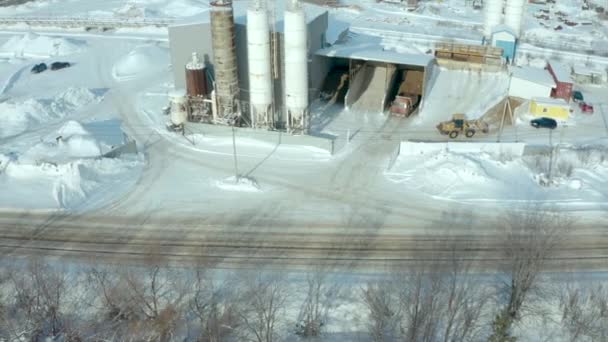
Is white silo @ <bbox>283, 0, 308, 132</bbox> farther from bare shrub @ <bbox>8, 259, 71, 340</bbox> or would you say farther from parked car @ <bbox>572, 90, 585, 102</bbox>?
parked car @ <bbox>572, 90, 585, 102</bbox>

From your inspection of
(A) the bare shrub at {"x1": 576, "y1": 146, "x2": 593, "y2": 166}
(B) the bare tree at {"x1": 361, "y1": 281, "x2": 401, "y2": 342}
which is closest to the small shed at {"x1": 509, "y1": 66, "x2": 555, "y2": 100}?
(A) the bare shrub at {"x1": 576, "y1": 146, "x2": 593, "y2": 166}

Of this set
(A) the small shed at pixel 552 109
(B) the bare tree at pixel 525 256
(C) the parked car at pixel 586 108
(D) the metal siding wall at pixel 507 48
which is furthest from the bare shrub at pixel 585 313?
(D) the metal siding wall at pixel 507 48

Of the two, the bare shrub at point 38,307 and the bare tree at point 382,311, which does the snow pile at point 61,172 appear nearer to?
the bare shrub at point 38,307

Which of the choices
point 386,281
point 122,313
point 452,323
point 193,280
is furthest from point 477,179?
point 122,313

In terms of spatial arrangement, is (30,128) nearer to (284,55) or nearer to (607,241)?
(284,55)

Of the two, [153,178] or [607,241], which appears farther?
[153,178]

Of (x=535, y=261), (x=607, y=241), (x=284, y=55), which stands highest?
(x=284, y=55)

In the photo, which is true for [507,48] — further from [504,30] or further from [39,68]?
[39,68]

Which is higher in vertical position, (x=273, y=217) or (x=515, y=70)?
(x=515, y=70)
